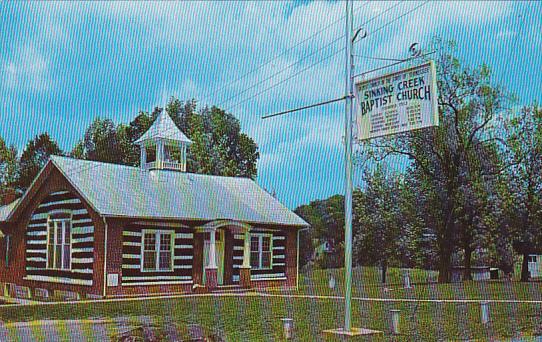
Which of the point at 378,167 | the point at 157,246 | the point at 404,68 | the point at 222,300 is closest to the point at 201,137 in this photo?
the point at 378,167

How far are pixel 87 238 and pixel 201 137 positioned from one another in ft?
77.7

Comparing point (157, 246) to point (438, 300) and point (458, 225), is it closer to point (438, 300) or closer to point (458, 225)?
point (438, 300)

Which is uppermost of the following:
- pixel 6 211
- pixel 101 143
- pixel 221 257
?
pixel 101 143

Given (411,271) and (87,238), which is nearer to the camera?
(87,238)

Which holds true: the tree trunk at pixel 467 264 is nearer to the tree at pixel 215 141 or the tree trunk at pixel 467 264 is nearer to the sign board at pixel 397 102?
the tree at pixel 215 141

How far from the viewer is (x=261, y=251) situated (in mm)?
33094

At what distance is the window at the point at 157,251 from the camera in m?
29.1

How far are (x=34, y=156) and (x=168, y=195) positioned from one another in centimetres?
2575

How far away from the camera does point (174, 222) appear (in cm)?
2984

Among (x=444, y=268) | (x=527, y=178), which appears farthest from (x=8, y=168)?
(x=527, y=178)

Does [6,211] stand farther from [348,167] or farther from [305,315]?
[348,167]

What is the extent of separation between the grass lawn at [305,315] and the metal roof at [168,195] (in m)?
4.18

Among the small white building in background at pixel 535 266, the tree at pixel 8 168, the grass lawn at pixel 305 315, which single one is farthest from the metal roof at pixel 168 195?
the tree at pixel 8 168

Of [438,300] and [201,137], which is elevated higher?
[201,137]
